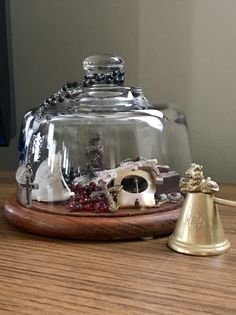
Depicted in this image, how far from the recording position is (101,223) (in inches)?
26.9

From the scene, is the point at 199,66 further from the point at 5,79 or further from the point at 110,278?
the point at 110,278

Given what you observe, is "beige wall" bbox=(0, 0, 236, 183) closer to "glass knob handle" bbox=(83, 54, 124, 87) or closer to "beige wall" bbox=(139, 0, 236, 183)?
"beige wall" bbox=(139, 0, 236, 183)

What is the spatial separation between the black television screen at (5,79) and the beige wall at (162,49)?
144 mm

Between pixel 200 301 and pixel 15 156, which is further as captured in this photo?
pixel 15 156

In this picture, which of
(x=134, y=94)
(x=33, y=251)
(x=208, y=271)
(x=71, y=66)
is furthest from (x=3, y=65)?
(x=208, y=271)

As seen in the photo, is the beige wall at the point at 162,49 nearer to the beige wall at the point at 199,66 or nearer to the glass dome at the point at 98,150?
the beige wall at the point at 199,66

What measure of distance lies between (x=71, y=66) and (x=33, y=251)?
57 centimetres

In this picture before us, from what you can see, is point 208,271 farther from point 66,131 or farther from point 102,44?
point 102,44

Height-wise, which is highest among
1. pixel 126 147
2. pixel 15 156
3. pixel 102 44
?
pixel 102 44

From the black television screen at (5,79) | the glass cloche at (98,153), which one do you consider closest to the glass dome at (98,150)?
the glass cloche at (98,153)

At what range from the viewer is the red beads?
2.39 ft

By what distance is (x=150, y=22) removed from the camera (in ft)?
3.55

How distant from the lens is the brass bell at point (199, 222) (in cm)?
63

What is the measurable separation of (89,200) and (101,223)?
0.06 m
